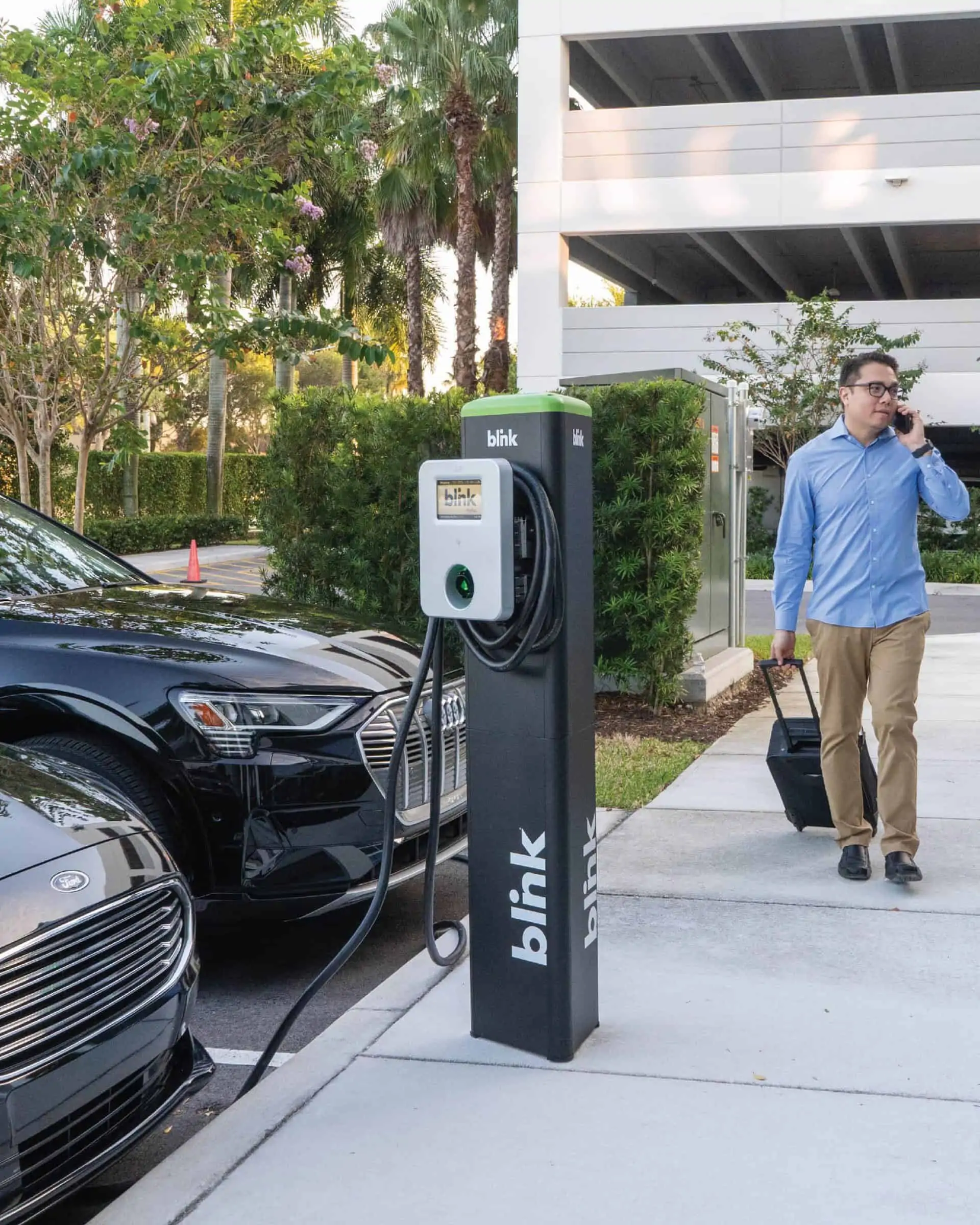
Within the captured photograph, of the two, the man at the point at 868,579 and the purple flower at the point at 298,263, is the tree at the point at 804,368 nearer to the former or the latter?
the purple flower at the point at 298,263

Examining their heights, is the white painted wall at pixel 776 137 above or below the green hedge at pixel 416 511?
above

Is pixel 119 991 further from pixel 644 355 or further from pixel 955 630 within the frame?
pixel 644 355

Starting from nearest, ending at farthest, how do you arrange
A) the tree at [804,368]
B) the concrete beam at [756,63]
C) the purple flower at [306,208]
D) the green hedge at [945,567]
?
1. the purple flower at [306,208]
2. the green hedge at [945,567]
3. the tree at [804,368]
4. the concrete beam at [756,63]

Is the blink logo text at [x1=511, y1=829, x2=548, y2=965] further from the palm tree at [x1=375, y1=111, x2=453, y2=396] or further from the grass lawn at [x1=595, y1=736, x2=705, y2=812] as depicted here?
the palm tree at [x1=375, y1=111, x2=453, y2=396]

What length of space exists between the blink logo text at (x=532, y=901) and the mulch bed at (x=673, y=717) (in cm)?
478

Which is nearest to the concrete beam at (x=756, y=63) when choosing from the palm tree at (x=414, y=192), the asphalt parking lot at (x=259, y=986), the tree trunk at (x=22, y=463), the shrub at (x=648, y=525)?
the palm tree at (x=414, y=192)

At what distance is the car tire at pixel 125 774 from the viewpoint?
4258 mm

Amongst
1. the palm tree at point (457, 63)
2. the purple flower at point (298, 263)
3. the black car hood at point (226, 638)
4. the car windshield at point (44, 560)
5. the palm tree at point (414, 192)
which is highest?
the palm tree at point (457, 63)

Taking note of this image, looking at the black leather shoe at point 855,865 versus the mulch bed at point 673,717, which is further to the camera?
the mulch bed at point 673,717

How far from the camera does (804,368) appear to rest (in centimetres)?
2306

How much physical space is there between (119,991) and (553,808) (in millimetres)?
1118

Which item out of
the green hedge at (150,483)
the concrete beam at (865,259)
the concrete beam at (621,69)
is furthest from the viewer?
the concrete beam at (865,259)

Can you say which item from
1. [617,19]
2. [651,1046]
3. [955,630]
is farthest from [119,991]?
[617,19]

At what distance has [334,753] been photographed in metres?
4.34
